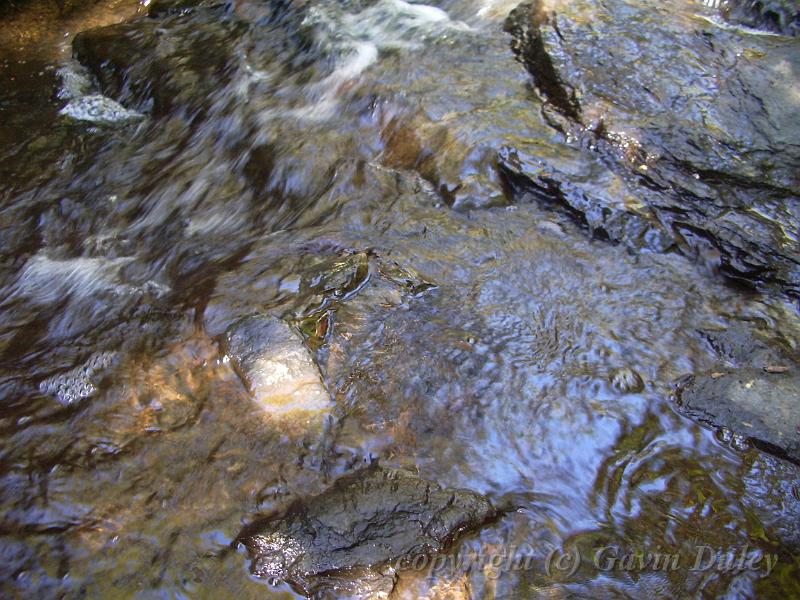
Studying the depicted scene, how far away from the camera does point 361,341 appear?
10.6 ft

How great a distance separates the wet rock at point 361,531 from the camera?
242 cm

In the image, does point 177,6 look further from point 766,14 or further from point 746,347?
point 746,347

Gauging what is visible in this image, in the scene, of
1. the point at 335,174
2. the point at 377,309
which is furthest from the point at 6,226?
the point at 377,309

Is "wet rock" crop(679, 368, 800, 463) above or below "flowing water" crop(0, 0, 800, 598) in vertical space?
below

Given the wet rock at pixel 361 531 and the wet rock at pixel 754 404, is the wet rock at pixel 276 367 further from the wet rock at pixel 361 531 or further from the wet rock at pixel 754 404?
the wet rock at pixel 754 404

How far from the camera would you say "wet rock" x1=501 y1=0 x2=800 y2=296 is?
3.71 meters

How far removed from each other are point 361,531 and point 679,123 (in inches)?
133

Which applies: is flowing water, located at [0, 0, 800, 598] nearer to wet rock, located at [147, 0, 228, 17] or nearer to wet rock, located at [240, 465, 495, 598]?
wet rock, located at [240, 465, 495, 598]

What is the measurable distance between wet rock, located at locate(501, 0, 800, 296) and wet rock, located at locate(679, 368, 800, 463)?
73 centimetres

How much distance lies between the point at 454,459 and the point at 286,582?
855 mm

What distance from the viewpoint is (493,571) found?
2428mm

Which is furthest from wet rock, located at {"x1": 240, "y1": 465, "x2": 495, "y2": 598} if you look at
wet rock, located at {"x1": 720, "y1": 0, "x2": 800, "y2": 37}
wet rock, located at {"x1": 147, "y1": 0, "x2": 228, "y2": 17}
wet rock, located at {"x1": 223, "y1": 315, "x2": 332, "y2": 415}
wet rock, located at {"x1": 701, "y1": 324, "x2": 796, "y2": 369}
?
wet rock, located at {"x1": 147, "y1": 0, "x2": 228, "y2": 17}

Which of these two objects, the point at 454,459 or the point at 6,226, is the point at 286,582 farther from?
the point at 6,226

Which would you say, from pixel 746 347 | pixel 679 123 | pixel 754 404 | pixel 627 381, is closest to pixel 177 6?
pixel 679 123
